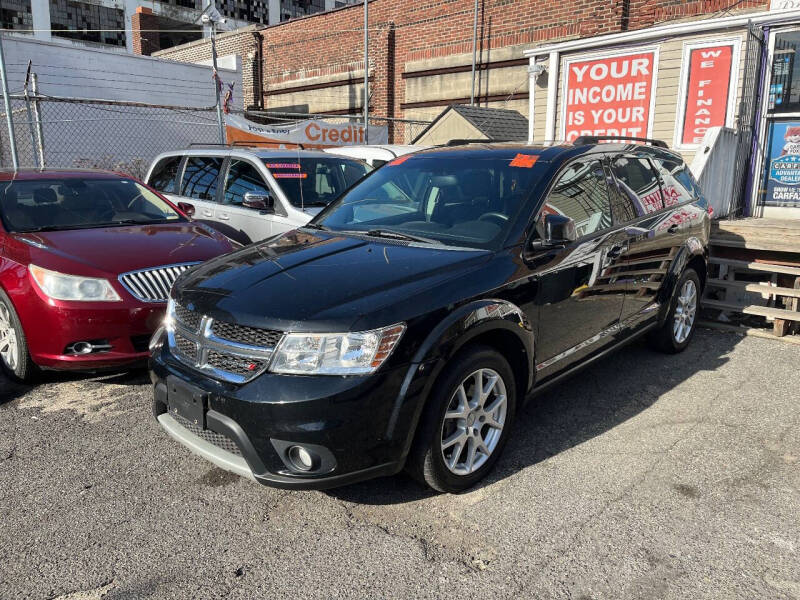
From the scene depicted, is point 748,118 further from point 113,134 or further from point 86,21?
point 86,21

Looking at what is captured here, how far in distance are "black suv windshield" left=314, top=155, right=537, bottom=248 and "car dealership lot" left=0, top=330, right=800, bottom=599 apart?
135 centimetres

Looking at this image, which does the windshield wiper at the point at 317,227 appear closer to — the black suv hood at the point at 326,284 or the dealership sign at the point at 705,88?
the black suv hood at the point at 326,284

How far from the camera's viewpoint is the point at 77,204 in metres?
5.44

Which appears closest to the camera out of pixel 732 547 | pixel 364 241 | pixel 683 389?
pixel 732 547

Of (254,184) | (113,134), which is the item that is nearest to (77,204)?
(254,184)

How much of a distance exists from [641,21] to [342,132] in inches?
270

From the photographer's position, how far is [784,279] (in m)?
6.35

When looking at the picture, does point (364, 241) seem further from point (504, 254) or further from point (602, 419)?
point (602, 419)

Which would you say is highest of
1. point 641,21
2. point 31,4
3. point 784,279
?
point 31,4

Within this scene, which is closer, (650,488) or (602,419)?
(650,488)

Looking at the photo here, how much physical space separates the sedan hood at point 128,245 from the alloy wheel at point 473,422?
263cm

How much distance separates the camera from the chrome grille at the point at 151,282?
4.39 m

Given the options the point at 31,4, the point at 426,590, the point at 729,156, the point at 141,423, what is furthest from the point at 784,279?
the point at 31,4

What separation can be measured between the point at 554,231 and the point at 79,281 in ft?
10.4
